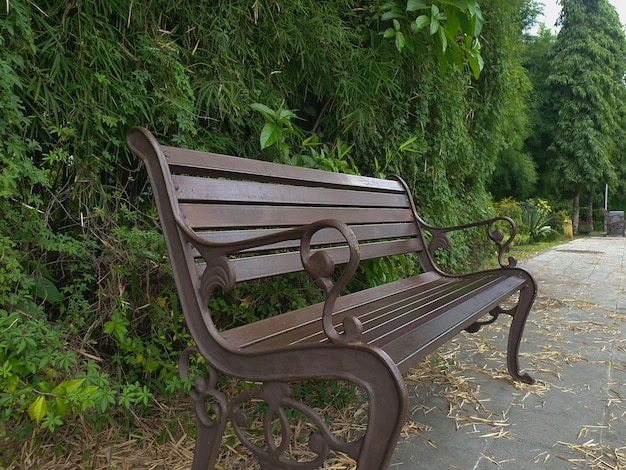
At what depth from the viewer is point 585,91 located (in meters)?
18.9

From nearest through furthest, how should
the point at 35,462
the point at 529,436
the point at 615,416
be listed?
the point at 35,462 → the point at 529,436 → the point at 615,416

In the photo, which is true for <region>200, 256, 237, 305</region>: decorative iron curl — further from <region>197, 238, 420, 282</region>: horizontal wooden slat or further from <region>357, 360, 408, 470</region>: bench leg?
<region>357, 360, 408, 470</region>: bench leg

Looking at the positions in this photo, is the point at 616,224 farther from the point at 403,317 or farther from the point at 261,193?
the point at 261,193

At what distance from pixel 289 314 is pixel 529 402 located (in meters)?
1.35

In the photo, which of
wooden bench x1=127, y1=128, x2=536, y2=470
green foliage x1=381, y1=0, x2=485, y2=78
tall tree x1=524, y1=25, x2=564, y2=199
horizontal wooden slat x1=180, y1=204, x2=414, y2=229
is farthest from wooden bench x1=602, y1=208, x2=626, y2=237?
horizontal wooden slat x1=180, y1=204, x2=414, y2=229

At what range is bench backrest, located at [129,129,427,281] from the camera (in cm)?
131

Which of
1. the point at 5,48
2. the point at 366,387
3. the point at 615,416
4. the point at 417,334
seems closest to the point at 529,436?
the point at 615,416

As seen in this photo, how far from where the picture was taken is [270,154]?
7.49ft

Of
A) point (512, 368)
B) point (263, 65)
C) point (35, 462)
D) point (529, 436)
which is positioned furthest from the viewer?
point (512, 368)

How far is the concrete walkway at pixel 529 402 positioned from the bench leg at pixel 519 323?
0.06 metres

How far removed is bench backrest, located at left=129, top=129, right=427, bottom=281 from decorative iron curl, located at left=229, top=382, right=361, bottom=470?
398 millimetres

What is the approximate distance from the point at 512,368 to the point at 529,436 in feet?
2.10

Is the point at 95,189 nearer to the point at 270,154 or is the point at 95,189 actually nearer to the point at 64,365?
the point at 64,365

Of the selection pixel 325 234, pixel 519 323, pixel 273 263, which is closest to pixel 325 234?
pixel 325 234
